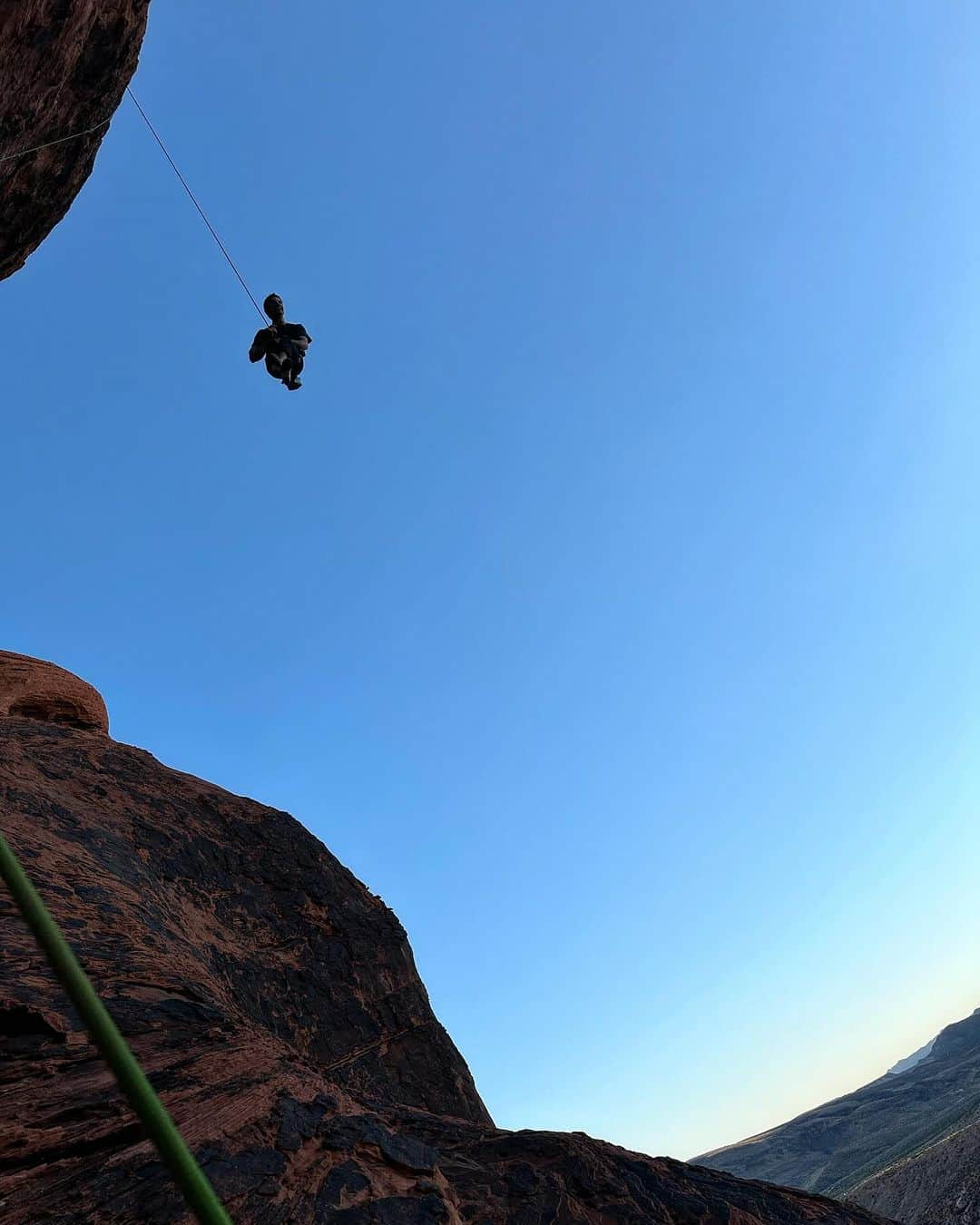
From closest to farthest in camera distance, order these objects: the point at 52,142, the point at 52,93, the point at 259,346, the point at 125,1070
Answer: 1. the point at 125,1070
2. the point at 52,93
3. the point at 52,142
4. the point at 259,346

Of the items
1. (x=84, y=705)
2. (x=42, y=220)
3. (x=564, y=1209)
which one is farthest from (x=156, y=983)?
(x=84, y=705)

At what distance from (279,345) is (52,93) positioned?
5.52 metres

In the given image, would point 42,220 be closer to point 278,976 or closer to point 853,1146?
point 278,976

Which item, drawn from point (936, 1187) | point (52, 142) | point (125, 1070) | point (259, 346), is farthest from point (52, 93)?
point (936, 1187)

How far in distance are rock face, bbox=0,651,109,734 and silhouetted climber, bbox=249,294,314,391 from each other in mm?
13273

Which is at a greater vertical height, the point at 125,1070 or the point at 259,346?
the point at 259,346

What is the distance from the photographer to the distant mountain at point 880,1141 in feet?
112

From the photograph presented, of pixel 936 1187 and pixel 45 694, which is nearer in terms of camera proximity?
pixel 45 694

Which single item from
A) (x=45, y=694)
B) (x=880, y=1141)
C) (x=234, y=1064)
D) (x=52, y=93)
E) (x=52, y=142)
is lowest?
(x=880, y=1141)

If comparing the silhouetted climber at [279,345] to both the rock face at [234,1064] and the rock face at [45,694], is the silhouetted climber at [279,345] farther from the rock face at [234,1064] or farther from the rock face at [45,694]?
the rock face at [45,694]

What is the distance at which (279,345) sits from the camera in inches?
578

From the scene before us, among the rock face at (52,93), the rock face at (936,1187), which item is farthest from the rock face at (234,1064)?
the rock face at (936,1187)

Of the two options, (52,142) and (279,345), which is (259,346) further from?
(52,142)

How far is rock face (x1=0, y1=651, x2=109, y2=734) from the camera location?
862 inches
